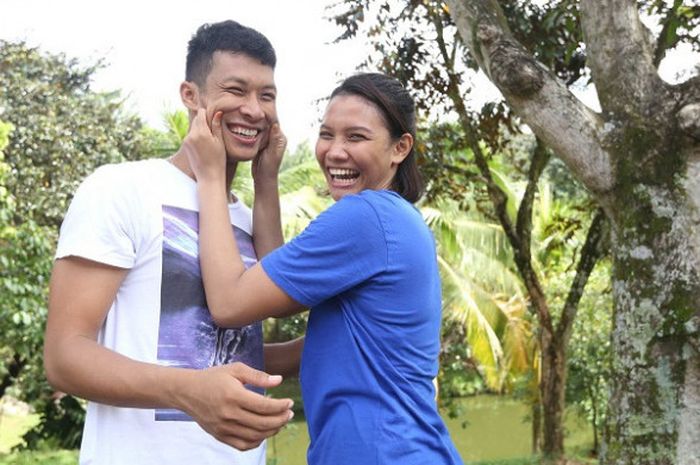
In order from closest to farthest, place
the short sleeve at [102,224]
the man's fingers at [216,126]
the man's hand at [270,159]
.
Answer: the short sleeve at [102,224] → the man's fingers at [216,126] → the man's hand at [270,159]

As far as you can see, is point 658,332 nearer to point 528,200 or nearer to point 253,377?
point 253,377

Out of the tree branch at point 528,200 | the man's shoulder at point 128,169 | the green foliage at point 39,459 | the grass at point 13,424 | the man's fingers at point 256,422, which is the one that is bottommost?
the green foliage at point 39,459

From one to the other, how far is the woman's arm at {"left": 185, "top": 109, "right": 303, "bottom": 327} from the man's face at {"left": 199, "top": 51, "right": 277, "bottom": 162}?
0.65ft

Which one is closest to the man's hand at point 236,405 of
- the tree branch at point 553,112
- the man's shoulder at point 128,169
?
the man's shoulder at point 128,169

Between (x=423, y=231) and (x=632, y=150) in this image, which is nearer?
(x=423, y=231)

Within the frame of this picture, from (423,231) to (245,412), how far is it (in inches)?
26.2

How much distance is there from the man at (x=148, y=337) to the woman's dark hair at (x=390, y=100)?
298 mm

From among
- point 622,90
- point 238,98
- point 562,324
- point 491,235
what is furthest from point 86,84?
point 238,98

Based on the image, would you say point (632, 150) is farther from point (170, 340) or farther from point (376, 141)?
point (170, 340)

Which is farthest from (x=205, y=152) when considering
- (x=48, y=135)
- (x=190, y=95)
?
(x=48, y=135)

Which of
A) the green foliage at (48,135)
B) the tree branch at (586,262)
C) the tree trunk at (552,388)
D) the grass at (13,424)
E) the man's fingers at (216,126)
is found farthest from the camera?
the grass at (13,424)

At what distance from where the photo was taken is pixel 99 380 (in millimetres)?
1645

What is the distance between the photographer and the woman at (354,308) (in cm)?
183

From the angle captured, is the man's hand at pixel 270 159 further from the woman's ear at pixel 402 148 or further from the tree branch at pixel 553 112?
the tree branch at pixel 553 112
